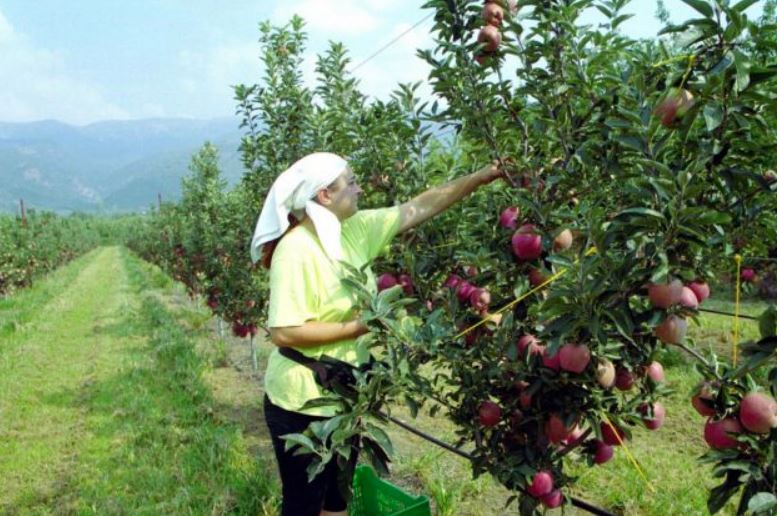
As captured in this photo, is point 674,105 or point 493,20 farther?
point 493,20

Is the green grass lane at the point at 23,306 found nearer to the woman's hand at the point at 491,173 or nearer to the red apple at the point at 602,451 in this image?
the woman's hand at the point at 491,173

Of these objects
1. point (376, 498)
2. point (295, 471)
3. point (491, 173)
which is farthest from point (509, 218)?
point (376, 498)

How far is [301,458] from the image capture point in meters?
2.07

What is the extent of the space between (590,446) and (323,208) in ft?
3.64

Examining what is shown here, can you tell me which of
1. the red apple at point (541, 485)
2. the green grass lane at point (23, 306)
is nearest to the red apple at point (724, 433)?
the red apple at point (541, 485)

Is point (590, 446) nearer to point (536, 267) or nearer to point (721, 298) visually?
point (536, 267)

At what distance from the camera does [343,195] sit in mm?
2047

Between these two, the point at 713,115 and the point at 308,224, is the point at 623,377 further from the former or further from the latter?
the point at 308,224

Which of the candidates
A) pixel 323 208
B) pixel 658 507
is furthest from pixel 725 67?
pixel 658 507

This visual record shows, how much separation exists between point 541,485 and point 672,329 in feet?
2.28

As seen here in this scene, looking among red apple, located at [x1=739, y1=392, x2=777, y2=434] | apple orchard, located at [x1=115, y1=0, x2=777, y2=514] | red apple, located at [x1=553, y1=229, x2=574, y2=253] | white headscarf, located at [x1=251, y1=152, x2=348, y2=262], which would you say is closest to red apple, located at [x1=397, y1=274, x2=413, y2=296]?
apple orchard, located at [x1=115, y1=0, x2=777, y2=514]

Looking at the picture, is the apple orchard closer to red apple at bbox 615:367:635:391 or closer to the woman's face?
red apple at bbox 615:367:635:391

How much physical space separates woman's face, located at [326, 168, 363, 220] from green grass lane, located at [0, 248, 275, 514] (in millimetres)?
1906

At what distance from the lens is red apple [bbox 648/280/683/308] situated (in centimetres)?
127
